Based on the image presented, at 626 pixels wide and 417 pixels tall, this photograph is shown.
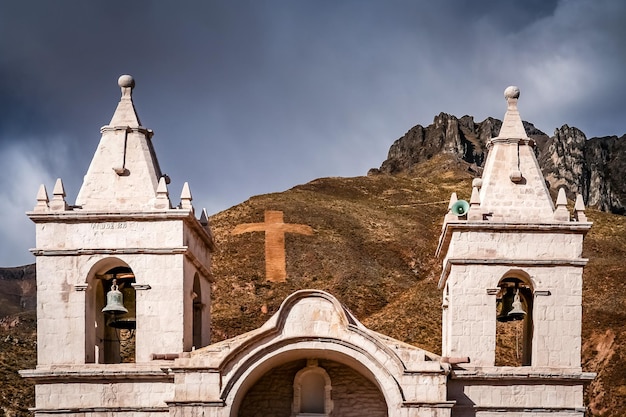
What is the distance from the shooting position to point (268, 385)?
2792cm

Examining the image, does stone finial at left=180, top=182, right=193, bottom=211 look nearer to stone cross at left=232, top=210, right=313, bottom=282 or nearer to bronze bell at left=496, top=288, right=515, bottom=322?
bronze bell at left=496, top=288, right=515, bottom=322

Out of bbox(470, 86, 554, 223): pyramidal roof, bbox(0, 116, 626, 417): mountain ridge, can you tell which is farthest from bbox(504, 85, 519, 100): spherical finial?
bbox(0, 116, 626, 417): mountain ridge

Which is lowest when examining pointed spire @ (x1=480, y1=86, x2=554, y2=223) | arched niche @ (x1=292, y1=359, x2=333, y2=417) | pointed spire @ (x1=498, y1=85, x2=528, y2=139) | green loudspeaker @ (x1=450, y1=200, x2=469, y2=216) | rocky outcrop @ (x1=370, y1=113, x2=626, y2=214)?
arched niche @ (x1=292, y1=359, x2=333, y2=417)

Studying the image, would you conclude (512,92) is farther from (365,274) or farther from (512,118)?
(365,274)

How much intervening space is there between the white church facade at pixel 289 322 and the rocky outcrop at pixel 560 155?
103m

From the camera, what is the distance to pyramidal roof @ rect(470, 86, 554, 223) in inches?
1104

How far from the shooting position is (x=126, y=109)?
29.0 metres

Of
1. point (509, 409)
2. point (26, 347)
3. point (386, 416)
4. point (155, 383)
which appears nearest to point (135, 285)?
point (155, 383)

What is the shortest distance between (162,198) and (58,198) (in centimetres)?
234

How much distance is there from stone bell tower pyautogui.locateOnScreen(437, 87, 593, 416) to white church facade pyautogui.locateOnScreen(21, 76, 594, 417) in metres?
0.03

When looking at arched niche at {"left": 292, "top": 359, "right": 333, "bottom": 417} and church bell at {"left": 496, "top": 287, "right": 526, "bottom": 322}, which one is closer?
arched niche at {"left": 292, "top": 359, "right": 333, "bottom": 417}

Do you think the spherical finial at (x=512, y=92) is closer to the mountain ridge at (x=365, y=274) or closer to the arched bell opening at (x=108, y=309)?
the arched bell opening at (x=108, y=309)

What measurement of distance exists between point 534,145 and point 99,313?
429 inches

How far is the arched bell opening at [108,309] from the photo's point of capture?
27.7 metres
